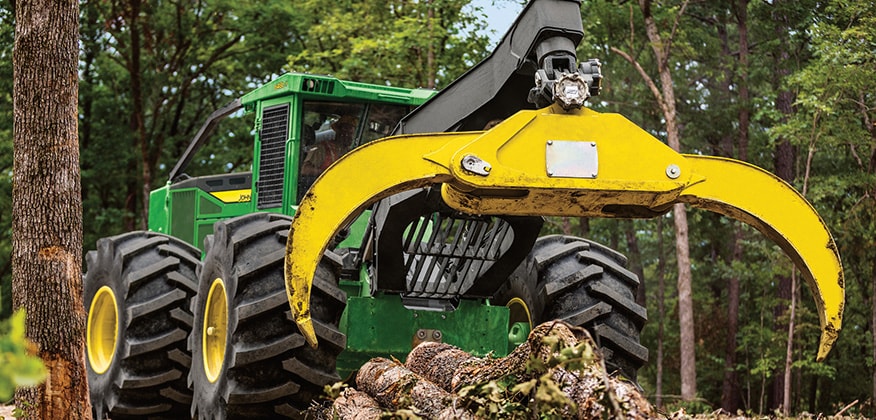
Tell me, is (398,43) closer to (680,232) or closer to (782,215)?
(680,232)

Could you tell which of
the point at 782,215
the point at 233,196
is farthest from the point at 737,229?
the point at 782,215

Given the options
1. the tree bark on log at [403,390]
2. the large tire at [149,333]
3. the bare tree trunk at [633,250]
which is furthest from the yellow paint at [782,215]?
the bare tree trunk at [633,250]

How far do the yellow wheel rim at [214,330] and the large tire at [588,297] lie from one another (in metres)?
2.15

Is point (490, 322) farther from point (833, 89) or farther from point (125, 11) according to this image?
point (125, 11)

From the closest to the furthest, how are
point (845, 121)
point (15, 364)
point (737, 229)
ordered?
point (15, 364) < point (845, 121) < point (737, 229)

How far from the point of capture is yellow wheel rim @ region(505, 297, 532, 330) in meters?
7.14

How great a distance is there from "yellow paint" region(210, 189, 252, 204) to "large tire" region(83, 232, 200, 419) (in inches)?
47.4

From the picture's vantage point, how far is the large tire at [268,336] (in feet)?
18.9

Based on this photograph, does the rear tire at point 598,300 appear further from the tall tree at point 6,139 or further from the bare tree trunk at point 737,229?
the bare tree trunk at point 737,229

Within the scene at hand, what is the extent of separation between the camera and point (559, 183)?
4766 millimetres

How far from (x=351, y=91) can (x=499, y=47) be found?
234cm

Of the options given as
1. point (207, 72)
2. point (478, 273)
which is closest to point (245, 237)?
point (478, 273)

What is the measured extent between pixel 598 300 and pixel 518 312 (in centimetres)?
72

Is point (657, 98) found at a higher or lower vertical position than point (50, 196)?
higher
